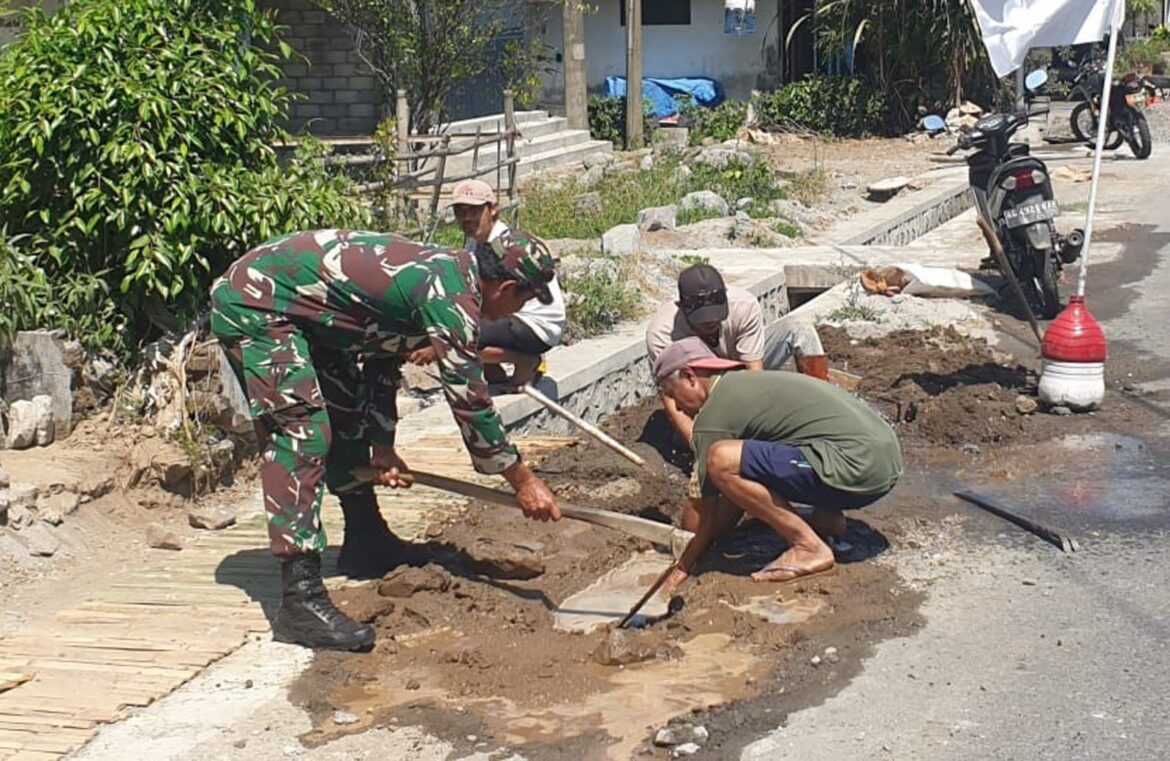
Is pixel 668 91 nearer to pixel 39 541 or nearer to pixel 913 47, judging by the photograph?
pixel 913 47

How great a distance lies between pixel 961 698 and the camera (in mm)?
4879

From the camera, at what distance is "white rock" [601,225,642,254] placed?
12.3 meters

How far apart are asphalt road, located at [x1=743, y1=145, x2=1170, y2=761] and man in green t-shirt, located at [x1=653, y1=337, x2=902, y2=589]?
455 millimetres

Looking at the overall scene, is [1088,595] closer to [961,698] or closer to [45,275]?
[961,698]

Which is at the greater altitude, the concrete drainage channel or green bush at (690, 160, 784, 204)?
green bush at (690, 160, 784, 204)

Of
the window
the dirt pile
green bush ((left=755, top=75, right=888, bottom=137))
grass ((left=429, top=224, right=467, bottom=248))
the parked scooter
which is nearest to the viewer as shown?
the dirt pile

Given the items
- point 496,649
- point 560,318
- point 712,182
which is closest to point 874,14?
point 712,182

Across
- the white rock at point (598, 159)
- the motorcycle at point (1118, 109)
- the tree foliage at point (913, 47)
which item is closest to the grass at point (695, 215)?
the white rock at point (598, 159)

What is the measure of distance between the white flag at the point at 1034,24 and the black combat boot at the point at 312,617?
6666 millimetres

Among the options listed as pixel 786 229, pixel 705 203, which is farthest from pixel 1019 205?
pixel 705 203

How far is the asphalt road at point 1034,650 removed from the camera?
4586 millimetres

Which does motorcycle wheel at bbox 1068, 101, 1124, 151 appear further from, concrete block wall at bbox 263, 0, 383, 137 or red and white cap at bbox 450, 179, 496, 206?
red and white cap at bbox 450, 179, 496, 206

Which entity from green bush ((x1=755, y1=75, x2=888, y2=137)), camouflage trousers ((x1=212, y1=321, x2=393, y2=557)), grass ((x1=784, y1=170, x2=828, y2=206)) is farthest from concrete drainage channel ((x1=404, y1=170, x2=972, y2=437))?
green bush ((x1=755, y1=75, x2=888, y2=137))

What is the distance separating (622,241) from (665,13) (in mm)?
14920
